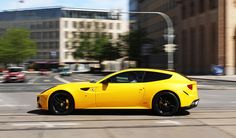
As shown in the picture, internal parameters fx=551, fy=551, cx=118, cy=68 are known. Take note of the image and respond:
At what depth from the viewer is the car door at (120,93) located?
14141 millimetres

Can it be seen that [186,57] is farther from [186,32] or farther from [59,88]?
[59,88]

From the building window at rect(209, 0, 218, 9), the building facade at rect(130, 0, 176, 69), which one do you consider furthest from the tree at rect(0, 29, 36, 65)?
the building window at rect(209, 0, 218, 9)

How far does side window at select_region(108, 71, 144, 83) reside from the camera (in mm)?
14328

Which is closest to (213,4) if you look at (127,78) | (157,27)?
(157,27)

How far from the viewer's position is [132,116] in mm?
Answer: 13961

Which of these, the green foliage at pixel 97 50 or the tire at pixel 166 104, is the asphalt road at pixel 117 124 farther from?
the green foliage at pixel 97 50

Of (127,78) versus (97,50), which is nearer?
(127,78)

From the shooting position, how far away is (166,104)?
14.1 meters

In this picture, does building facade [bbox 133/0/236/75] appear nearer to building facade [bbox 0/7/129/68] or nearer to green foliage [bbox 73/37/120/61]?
green foliage [bbox 73/37/120/61]

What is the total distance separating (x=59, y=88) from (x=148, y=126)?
3337 mm

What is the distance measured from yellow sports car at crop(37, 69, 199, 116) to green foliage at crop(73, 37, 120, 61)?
7642 cm

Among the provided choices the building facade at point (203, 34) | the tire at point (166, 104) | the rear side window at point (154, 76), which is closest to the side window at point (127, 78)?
the rear side window at point (154, 76)

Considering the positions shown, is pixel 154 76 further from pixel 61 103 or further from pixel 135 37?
pixel 135 37

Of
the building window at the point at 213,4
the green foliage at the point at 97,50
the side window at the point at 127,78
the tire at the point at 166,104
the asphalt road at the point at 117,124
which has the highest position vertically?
the building window at the point at 213,4
